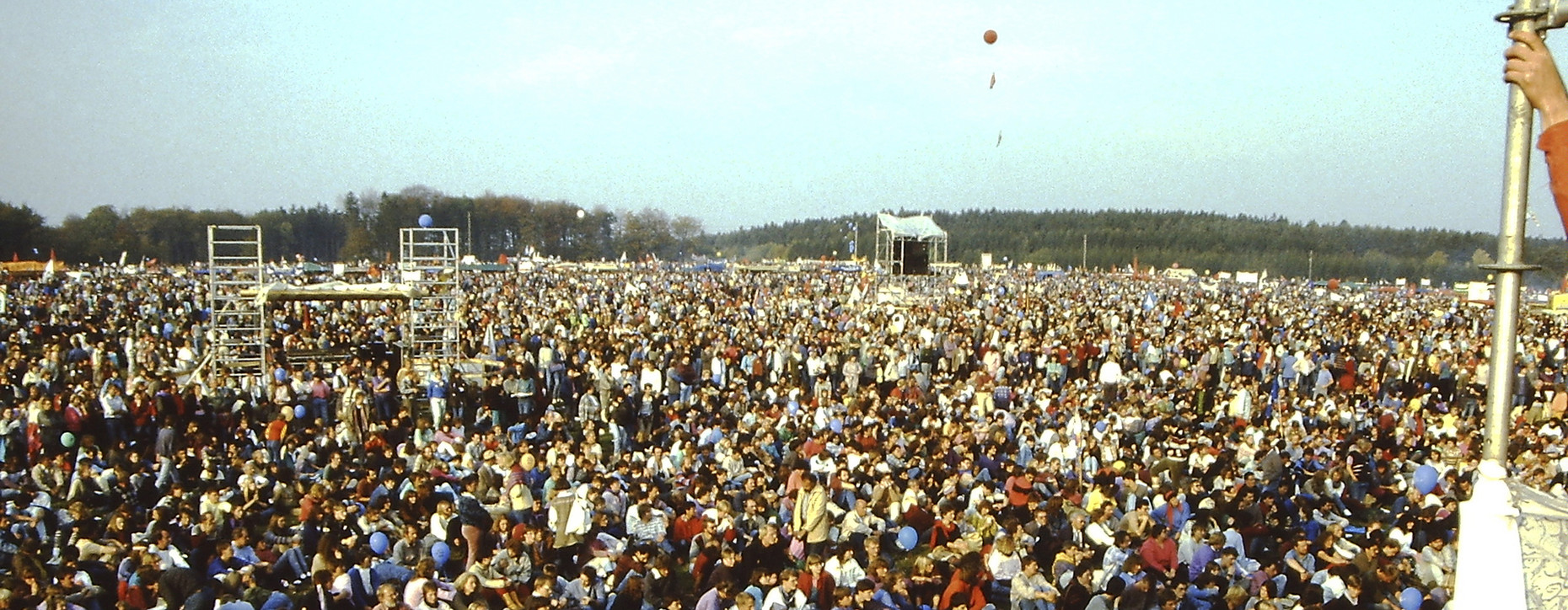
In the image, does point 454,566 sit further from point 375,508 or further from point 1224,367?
point 1224,367

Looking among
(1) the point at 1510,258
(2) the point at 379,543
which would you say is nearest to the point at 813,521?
(2) the point at 379,543

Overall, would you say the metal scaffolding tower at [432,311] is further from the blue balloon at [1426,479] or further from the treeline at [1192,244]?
the treeline at [1192,244]

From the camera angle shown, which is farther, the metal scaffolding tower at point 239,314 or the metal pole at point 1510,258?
the metal scaffolding tower at point 239,314

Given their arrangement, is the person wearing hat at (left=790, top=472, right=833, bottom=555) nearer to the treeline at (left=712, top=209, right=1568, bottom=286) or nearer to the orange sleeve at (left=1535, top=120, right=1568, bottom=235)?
the orange sleeve at (left=1535, top=120, right=1568, bottom=235)

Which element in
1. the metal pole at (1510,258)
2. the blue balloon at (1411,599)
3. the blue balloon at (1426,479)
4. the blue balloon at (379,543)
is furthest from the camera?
the blue balloon at (1426,479)

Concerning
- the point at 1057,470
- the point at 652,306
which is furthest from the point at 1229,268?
the point at 1057,470

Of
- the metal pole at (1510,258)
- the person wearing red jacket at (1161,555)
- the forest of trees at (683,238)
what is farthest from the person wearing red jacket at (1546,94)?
the forest of trees at (683,238)
